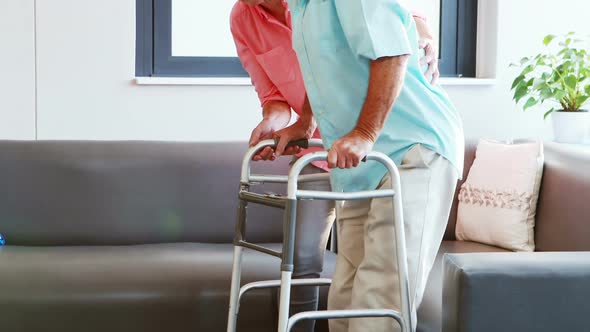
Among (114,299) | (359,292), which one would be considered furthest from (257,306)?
(359,292)

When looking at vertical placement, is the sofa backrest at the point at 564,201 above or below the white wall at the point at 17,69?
below

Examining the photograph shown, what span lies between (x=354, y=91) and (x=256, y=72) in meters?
0.64

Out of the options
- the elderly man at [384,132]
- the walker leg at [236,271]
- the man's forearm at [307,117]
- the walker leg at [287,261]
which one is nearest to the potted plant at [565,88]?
the man's forearm at [307,117]

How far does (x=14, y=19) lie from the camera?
3.91 metres

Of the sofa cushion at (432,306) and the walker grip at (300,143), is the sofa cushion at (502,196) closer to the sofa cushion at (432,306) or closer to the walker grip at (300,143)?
the sofa cushion at (432,306)

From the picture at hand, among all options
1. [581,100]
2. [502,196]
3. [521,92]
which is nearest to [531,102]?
[521,92]

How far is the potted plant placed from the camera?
370 centimetres

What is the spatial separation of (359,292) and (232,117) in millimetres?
2195

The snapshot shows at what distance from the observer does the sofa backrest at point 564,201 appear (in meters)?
2.83

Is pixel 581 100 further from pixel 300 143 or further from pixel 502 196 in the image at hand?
pixel 300 143

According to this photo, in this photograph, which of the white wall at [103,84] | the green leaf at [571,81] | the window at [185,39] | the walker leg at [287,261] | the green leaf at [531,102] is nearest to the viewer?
the walker leg at [287,261]

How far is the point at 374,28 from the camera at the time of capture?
5.80 feet

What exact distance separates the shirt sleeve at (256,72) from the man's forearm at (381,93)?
68 cm

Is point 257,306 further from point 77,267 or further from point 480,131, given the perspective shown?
point 480,131
